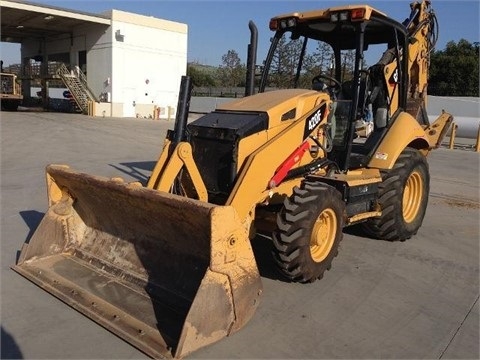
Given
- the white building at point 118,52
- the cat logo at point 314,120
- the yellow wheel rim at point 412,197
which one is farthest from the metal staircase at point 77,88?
the cat logo at point 314,120

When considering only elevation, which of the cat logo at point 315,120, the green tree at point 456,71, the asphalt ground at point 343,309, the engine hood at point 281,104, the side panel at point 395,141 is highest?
the green tree at point 456,71

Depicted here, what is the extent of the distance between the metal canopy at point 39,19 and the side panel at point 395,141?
27856mm

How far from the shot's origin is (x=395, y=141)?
5953 millimetres

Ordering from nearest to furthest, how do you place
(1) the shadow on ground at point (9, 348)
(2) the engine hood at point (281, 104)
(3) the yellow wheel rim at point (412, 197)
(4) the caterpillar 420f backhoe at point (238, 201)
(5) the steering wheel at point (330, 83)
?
1. (1) the shadow on ground at point (9, 348)
2. (4) the caterpillar 420f backhoe at point (238, 201)
3. (2) the engine hood at point (281, 104)
4. (5) the steering wheel at point (330, 83)
5. (3) the yellow wheel rim at point (412, 197)

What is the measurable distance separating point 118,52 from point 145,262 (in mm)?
28652

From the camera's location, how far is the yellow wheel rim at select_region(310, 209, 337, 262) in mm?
4461

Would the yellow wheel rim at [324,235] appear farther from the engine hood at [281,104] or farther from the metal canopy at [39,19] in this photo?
the metal canopy at [39,19]

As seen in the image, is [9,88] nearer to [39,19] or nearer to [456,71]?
[39,19]

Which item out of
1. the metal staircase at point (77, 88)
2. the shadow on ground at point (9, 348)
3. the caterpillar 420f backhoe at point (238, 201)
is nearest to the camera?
the shadow on ground at point (9, 348)

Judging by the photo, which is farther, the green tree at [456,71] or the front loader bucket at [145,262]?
the green tree at [456,71]

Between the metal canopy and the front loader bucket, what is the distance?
27586 millimetres

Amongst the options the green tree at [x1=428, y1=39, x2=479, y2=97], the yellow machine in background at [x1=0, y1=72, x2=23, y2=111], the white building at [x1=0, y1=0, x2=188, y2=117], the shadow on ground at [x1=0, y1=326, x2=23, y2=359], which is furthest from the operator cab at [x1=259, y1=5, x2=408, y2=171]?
the green tree at [x1=428, y1=39, x2=479, y2=97]

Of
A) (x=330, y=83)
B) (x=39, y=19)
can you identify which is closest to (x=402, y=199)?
(x=330, y=83)

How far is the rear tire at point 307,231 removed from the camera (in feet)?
13.6
